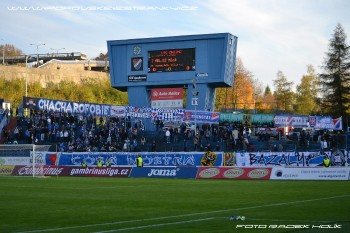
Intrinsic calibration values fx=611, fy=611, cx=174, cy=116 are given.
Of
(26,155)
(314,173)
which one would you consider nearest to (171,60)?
(26,155)

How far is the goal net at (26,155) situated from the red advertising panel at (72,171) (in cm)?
23

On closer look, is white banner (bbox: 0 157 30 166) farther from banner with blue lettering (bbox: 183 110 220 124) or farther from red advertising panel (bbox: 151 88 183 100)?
red advertising panel (bbox: 151 88 183 100)

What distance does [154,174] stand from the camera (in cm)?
4734

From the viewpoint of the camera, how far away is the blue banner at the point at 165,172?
45.9 metres

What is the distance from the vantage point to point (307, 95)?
115188mm

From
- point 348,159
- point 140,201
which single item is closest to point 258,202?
point 140,201

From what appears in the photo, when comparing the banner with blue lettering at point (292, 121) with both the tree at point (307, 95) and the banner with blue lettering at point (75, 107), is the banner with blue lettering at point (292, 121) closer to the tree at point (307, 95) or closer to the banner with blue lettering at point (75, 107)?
the banner with blue lettering at point (75, 107)

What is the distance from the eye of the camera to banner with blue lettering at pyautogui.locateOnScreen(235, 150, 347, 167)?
148ft

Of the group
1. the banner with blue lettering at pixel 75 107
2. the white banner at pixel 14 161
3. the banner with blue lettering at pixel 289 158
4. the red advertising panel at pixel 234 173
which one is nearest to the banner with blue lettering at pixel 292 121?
the banner with blue lettering at pixel 289 158

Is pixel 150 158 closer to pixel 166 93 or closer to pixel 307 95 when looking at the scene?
→ pixel 166 93

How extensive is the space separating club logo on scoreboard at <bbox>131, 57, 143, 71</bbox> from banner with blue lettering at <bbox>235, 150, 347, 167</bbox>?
1849 centimetres

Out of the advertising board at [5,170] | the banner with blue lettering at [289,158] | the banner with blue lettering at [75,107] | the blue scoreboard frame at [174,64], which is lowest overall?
the advertising board at [5,170]

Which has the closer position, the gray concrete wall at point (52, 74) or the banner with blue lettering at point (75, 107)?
the banner with blue lettering at point (75, 107)

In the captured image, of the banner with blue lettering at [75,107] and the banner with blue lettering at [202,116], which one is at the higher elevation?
the banner with blue lettering at [75,107]
